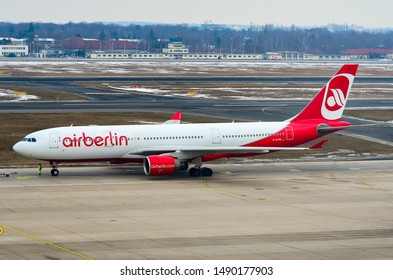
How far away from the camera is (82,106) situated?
109812 millimetres

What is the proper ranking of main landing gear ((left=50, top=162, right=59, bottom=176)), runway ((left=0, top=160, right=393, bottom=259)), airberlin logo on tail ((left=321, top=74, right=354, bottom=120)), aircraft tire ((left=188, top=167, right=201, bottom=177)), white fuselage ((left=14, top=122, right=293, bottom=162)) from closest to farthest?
runway ((left=0, top=160, right=393, bottom=259))
white fuselage ((left=14, top=122, right=293, bottom=162))
main landing gear ((left=50, top=162, right=59, bottom=176))
aircraft tire ((left=188, top=167, right=201, bottom=177))
airberlin logo on tail ((left=321, top=74, right=354, bottom=120))

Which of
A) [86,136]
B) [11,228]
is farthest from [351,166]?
[11,228]

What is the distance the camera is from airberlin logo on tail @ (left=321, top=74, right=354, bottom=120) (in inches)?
2618

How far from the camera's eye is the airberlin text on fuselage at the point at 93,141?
6012 cm

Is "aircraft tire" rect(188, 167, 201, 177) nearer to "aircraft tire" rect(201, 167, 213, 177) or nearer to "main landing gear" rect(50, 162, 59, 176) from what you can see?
"aircraft tire" rect(201, 167, 213, 177)

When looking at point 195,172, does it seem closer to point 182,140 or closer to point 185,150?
point 185,150

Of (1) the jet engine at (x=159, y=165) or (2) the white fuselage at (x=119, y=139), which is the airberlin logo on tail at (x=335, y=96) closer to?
(2) the white fuselage at (x=119, y=139)

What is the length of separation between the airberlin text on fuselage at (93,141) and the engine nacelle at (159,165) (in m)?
2.62

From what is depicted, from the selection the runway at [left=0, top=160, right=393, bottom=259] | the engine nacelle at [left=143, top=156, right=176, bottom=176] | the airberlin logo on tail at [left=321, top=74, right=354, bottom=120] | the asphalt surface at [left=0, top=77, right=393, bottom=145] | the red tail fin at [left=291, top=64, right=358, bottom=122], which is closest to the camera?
the runway at [left=0, top=160, right=393, bottom=259]

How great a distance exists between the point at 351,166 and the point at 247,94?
6645 centimetres

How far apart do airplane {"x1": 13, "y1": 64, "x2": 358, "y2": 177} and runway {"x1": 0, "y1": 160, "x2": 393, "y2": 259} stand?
1.54m

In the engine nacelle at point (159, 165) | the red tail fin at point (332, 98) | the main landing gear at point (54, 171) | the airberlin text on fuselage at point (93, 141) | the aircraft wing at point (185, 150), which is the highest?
the red tail fin at point (332, 98)

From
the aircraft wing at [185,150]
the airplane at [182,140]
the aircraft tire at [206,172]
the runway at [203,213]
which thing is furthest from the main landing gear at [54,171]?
the aircraft tire at [206,172]

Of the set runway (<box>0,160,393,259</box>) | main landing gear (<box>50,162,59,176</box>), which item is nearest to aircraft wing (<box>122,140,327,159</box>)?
runway (<box>0,160,393,259</box>)
